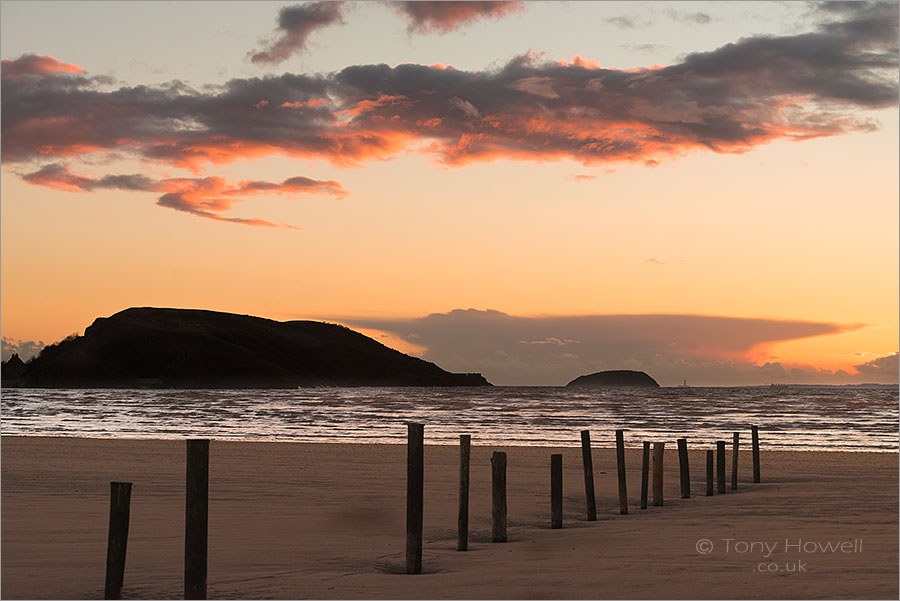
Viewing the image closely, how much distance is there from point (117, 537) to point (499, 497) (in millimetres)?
6411

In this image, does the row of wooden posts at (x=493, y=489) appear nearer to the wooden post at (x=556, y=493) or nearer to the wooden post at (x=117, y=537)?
the wooden post at (x=556, y=493)

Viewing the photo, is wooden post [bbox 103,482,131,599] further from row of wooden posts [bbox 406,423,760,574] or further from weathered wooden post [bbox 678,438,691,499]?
weathered wooden post [bbox 678,438,691,499]

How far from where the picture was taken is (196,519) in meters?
10.1

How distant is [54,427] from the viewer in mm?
50906

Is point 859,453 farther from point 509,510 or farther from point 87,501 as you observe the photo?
point 87,501

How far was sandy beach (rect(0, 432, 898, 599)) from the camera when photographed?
436 inches

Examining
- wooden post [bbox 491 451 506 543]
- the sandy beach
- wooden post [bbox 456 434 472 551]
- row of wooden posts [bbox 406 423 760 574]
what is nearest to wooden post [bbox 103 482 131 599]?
the sandy beach

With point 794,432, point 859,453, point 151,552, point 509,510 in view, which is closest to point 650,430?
point 794,432

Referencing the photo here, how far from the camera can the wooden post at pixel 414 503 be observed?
40.1 feet

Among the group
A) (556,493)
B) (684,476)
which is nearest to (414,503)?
(556,493)

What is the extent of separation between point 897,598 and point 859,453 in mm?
29140

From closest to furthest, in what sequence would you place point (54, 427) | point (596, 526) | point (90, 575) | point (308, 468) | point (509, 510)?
point (90, 575) < point (596, 526) < point (509, 510) < point (308, 468) < point (54, 427)

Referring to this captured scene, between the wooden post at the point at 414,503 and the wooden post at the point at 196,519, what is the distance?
2926 mm

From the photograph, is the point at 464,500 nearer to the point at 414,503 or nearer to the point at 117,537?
the point at 414,503
